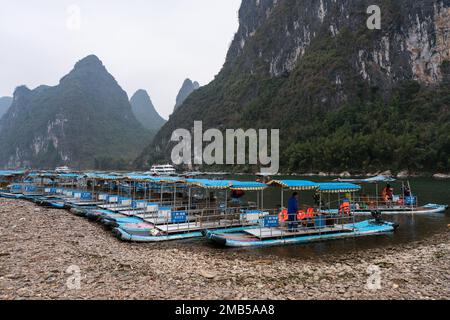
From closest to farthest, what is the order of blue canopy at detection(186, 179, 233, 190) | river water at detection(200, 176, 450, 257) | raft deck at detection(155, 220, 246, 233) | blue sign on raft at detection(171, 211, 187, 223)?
1. river water at detection(200, 176, 450, 257)
2. raft deck at detection(155, 220, 246, 233)
3. blue canopy at detection(186, 179, 233, 190)
4. blue sign on raft at detection(171, 211, 187, 223)

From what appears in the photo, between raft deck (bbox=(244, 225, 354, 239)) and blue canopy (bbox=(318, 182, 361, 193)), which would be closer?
raft deck (bbox=(244, 225, 354, 239))

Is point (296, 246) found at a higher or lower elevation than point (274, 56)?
lower

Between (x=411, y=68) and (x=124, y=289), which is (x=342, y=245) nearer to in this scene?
(x=124, y=289)

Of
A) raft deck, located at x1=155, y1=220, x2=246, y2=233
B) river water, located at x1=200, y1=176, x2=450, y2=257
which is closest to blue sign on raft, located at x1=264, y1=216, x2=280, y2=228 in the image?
river water, located at x1=200, y1=176, x2=450, y2=257

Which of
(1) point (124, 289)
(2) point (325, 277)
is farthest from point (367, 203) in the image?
(1) point (124, 289)

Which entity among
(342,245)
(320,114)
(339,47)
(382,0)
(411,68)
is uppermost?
(382,0)

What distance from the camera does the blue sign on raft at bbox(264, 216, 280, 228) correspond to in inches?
701

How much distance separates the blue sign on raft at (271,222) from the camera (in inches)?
701

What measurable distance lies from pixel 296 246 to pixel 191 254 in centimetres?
572

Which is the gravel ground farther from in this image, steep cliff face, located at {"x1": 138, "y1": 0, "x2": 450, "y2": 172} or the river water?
steep cliff face, located at {"x1": 138, "y1": 0, "x2": 450, "y2": 172}

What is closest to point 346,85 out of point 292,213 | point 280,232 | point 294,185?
point 294,185

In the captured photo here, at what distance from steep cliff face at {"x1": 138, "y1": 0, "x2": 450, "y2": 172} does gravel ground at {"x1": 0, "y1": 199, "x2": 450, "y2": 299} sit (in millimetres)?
74917
